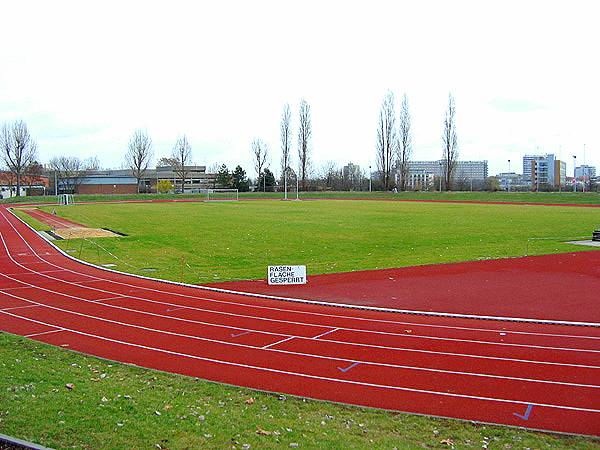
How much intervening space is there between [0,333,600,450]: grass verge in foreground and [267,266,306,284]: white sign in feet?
30.1

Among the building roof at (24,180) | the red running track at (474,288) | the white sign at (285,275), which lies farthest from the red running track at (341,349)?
the building roof at (24,180)

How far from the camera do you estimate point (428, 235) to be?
33.8 metres

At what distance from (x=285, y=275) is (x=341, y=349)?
24.8ft

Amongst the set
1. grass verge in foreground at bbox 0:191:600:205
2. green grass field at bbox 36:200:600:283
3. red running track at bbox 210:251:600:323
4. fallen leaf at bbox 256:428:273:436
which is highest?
grass verge in foreground at bbox 0:191:600:205

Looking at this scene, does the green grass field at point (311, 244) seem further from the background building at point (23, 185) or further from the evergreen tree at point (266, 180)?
the evergreen tree at point (266, 180)

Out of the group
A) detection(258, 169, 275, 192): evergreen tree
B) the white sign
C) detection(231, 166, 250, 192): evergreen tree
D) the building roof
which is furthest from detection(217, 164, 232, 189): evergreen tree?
the white sign

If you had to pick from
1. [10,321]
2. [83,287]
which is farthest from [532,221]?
[10,321]

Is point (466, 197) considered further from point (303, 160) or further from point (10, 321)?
point (10, 321)

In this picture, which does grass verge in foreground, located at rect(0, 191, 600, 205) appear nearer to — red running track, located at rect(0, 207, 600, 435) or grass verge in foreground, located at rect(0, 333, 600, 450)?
red running track, located at rect(0, 207, 600, 435)

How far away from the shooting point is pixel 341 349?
448 inches

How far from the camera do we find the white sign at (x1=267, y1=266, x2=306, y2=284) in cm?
1872

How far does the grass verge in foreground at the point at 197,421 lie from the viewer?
7.06 m

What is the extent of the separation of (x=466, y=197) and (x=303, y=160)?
36.8 meters

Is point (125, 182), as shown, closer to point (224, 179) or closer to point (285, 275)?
point (224, 179)
